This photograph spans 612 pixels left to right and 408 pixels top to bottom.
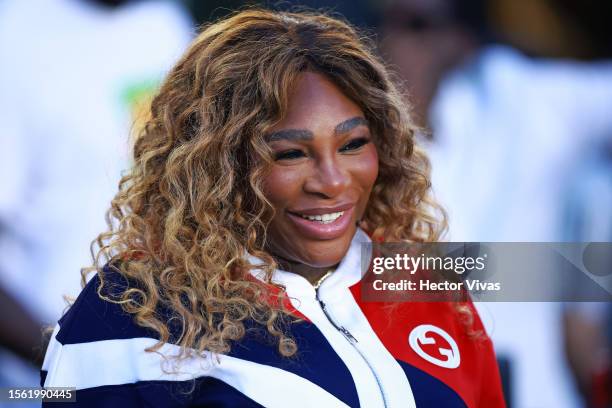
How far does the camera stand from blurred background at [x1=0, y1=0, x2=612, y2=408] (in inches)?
134

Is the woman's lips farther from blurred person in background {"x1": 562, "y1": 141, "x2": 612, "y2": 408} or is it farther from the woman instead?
blurred person in background {"x1": 562, "y1": 141, "x2": 612, "y2": 408}

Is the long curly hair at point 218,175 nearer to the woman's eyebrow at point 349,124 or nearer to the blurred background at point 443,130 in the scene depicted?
the woman's eyebrow at point 349,124

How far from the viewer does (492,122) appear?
12.2 feet

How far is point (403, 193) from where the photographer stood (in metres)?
2.35

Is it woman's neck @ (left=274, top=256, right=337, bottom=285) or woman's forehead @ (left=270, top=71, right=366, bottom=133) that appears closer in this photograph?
woman's forehead @ (left=270, top=71, right=366, bottom=133)

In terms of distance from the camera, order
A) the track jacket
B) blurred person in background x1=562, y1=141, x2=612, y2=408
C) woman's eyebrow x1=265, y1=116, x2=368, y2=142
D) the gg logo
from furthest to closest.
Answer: blurred person in background x1=562, y1=141, x2=612, y2=408 → the gg logo → woman's eyebrow x1=265, y1=116, x2=368, y2=142 → the track jacket

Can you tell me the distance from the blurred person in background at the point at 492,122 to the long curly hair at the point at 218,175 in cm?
154

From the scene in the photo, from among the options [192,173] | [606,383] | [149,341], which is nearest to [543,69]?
[606,383]

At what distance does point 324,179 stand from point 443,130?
1827 mm

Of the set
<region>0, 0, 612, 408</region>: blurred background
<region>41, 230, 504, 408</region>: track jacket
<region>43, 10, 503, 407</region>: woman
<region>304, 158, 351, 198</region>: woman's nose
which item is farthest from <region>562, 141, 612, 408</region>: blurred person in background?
<region>304, 158, 351, 198</region>: woman's nose

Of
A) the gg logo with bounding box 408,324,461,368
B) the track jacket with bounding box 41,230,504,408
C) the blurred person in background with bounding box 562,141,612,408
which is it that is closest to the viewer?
the track jacket with bounding box 41,230,504,408

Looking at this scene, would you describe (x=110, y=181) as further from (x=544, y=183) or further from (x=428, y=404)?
(x=428, y=404)

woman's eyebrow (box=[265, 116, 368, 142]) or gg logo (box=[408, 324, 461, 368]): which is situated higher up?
woman's eyebrow (box=[265, 116, 368, 142])

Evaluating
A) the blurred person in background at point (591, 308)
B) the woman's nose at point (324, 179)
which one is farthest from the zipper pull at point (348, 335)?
the blurred person in background at point (591, 308)
